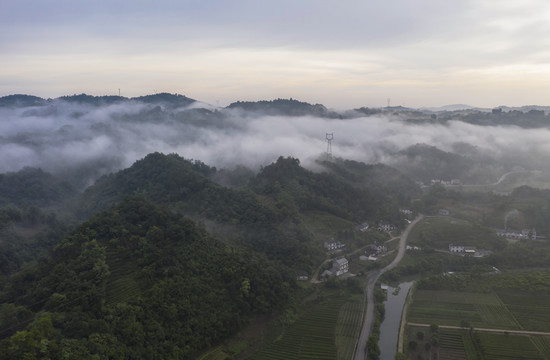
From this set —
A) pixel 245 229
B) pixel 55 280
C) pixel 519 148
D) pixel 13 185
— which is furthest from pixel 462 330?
pixel 519 148

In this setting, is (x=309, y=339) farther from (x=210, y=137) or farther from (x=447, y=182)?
(x=210, y=137)

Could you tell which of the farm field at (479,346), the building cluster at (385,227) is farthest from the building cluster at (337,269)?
the building cluster at (385,227)

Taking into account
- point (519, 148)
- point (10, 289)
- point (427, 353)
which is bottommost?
point (427, 353)

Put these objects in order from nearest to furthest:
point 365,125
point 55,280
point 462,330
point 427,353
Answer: point 55,280, point 427,353, point 462,330, point 365,125

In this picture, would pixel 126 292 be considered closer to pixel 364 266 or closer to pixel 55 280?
pixel 55 280

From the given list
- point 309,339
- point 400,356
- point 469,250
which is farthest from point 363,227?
point 400,356

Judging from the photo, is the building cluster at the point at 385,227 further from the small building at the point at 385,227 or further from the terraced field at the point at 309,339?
the terraced field at the point at 309,339
